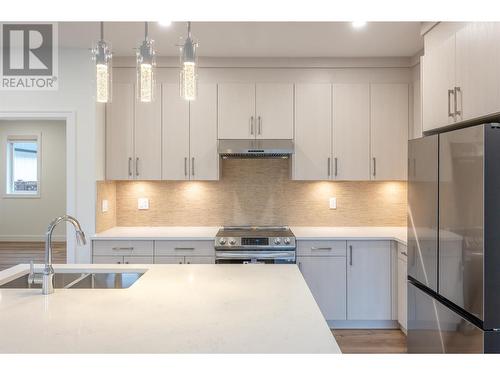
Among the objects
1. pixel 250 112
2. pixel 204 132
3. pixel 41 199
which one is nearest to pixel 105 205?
pixel 204 132

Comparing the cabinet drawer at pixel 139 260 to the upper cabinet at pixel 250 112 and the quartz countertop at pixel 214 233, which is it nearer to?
the quartz countertop at pixel 214 233

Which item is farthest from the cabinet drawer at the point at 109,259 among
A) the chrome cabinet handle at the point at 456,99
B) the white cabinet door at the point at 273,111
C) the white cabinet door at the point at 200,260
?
the chrome cabinet handle at the point at 456,99

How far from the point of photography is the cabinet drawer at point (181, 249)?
3768 millimetres

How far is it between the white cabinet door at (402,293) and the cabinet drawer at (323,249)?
0.49 metres

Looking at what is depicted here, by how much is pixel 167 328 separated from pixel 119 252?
256cm

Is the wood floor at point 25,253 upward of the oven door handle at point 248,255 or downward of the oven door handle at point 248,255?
downward

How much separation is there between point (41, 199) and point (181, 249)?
5820mm

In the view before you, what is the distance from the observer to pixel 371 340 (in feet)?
11.8

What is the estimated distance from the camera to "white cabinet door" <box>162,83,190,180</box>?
4055 mm

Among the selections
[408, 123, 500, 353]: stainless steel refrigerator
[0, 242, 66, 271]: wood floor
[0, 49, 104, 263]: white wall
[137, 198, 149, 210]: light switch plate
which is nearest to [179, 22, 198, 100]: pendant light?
[408, 123, 500, 353]: stainless steel refrigerator

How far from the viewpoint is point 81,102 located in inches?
150

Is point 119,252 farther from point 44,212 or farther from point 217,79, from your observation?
point 44,212

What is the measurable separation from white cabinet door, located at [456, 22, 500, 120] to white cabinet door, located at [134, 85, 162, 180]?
262 cm
